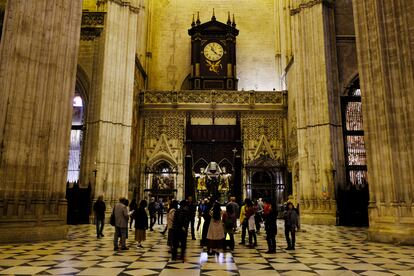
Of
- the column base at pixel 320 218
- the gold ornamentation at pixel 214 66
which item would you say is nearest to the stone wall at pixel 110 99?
the gold ornamentation at pixel 214 66

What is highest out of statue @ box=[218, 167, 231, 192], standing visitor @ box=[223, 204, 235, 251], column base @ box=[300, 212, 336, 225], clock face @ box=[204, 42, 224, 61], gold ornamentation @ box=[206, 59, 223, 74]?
clock face @ box=[204, 42, 224, 61]

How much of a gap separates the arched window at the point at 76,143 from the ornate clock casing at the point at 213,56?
9.33 meters

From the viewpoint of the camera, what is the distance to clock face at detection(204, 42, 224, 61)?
26.8 m

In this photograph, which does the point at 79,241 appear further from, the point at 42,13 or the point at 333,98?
the point at 333,98

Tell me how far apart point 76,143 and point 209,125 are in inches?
375

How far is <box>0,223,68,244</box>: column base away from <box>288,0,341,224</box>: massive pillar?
38.1ft

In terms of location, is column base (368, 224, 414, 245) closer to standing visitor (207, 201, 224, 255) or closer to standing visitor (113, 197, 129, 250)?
standing visitor (207, 201, 224, 255)

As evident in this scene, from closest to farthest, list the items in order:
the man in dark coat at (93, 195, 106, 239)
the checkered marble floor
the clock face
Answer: the checkered marble floor, the man in dark coat at (93, 195, 106, 239), the clock face

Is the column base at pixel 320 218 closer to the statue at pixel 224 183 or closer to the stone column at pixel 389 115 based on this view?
the stone column at pixel 389 115

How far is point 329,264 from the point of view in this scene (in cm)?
620

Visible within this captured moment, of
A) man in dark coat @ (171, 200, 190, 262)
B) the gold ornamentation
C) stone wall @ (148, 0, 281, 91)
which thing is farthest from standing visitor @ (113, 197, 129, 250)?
stone wall @ (148, 0, 281, 91)

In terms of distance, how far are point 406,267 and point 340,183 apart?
Result: 1112 cm

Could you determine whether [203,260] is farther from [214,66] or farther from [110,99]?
[214,66]

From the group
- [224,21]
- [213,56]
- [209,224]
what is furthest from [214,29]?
[209,224]
